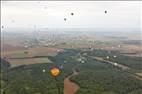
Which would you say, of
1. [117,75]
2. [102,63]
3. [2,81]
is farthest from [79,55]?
[2,81]

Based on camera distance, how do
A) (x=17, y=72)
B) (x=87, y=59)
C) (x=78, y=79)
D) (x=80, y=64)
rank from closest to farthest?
(x=78, y=79) < (x=17, y=72) < (x=80, y=64) < (x=87, y=59)

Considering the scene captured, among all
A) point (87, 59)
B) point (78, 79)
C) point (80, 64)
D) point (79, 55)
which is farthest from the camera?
point (79, 55)

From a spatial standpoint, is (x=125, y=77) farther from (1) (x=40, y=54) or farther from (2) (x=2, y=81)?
(1) (x=40, y=54)

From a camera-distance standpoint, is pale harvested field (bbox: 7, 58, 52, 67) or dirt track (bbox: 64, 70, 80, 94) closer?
dirt track (bbox: 64, 70, 80, 94)

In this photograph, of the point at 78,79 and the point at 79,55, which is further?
the point at 79,55

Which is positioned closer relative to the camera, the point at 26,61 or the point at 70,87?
the point at 70,87

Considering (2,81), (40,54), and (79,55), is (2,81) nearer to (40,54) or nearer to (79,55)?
(40,54)

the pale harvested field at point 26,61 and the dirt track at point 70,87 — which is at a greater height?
the pale harvested field at point 26,61

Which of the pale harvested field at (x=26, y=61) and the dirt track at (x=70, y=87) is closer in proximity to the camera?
the dirt track at (x=70, y=87)

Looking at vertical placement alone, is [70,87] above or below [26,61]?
below

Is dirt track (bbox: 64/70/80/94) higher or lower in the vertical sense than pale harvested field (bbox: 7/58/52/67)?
lower
